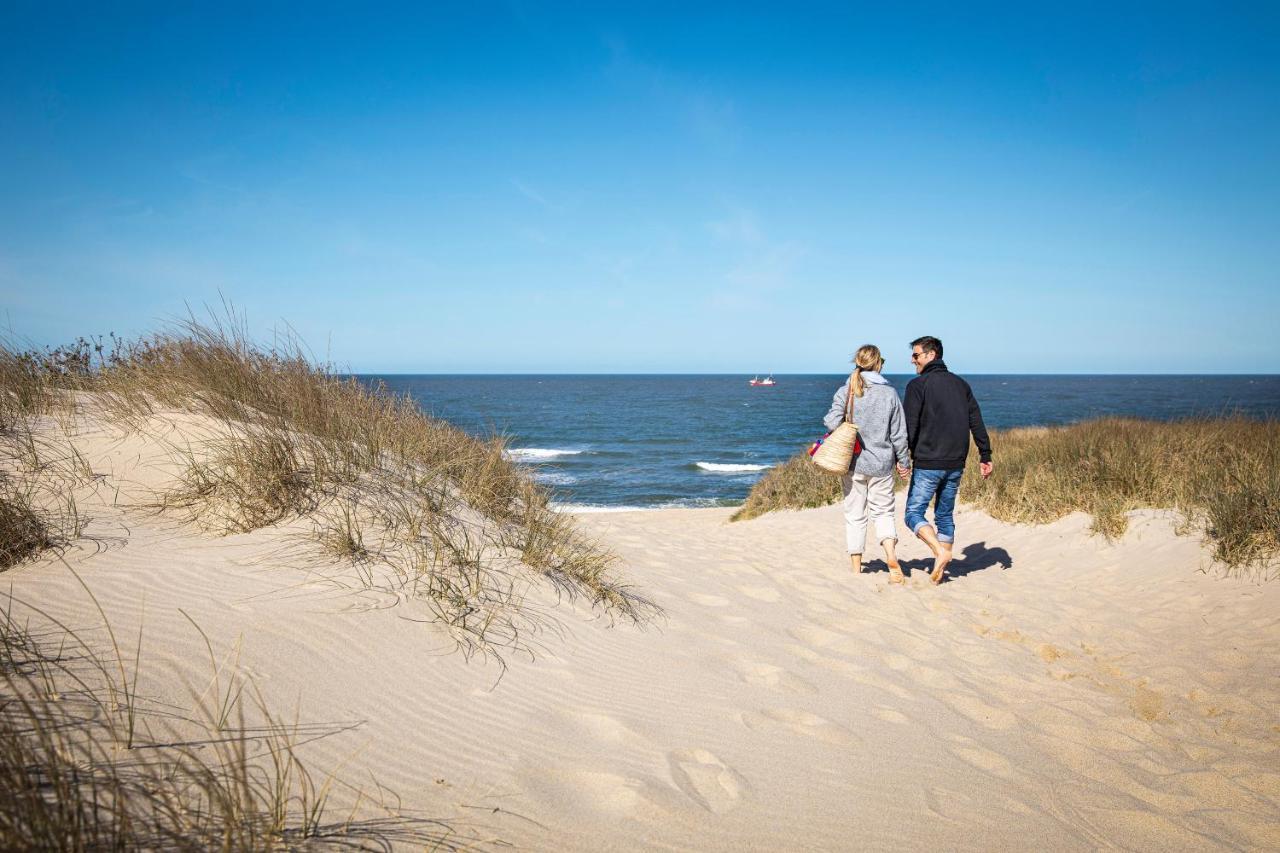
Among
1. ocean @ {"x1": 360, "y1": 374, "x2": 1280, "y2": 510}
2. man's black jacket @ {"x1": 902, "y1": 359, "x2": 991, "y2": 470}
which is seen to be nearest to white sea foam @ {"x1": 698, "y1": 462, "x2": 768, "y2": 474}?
ocean @ {"x1": 360, "y1": 374, "x2": 1280, "y2": 510}

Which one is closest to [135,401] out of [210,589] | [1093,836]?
[210,589]

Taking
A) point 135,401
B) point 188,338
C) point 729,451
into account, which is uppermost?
point 188,338

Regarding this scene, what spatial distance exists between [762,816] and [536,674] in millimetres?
1361

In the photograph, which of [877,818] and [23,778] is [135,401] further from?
[877,818]

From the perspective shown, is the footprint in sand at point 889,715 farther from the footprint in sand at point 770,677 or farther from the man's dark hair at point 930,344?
the man's dark hair at point 930,344

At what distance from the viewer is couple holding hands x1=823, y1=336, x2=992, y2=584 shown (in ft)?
18.6

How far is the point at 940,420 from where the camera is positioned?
5707 millimetres

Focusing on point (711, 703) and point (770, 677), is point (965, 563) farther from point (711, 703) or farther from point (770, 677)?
point (711, 703)

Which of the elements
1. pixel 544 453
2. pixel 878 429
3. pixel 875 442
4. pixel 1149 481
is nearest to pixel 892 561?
pixel 875 442

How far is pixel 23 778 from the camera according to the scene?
1448 mm

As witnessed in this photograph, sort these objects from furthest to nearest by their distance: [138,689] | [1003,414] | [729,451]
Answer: [1003,414], [729,451], [138,689]

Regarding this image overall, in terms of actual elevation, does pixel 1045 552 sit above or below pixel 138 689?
below

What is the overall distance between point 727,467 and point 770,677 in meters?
21.0

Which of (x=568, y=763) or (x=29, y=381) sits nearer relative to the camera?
(x=568, y=763)
